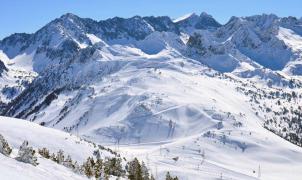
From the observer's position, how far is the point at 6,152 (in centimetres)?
5138

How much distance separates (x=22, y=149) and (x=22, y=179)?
1142 centimetres

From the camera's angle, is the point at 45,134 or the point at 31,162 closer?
the point at 31,162

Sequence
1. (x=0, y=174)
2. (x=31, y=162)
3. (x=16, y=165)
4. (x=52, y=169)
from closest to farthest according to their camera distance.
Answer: (x=0, y=174), (x=16, y=165), (x=31, y=162), (x=52, y=169)

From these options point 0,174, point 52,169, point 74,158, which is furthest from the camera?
point 74,158

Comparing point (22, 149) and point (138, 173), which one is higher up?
point (22, 149)

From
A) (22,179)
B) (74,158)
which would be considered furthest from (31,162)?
(74,158)

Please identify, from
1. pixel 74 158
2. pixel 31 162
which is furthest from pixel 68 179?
pixel 74 158

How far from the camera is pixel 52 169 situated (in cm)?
5284

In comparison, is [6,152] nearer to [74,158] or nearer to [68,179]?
[68,179]

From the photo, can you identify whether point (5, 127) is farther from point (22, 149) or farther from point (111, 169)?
point (22, 149)

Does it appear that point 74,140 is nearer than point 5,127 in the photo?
No

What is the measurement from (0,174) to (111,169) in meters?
72.2

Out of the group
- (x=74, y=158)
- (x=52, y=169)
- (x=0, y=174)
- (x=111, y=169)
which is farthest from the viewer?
(x=74, y=158)

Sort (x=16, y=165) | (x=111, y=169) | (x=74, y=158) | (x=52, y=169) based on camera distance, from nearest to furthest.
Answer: (x=16, y=165)
(x=52, y=169)
(x=111, y=169)
(x=74, y=158)
